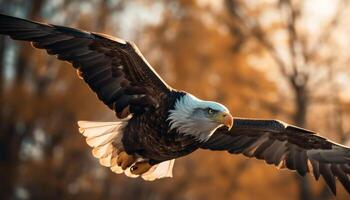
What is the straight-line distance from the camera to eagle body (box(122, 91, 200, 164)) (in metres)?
6.39

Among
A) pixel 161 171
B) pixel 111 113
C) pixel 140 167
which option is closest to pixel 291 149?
pixel 161 171

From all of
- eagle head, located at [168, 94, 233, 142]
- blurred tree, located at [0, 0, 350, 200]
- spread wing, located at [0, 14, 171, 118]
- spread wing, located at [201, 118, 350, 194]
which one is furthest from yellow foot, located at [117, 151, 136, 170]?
blurred tree, located at [0, 0, 350, 200]

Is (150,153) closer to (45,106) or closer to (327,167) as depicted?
(327,167)

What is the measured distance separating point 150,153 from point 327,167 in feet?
5.96

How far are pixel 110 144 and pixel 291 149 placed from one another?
1.68 metres

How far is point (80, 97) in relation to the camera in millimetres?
15406

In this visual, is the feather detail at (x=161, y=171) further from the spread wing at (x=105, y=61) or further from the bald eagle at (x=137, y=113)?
the spread wing at (x=105, y=61)

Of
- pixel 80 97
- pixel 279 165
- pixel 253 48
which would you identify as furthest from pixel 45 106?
pixel 279 165

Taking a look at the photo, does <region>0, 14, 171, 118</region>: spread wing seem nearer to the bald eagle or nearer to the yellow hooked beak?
the bald eagle

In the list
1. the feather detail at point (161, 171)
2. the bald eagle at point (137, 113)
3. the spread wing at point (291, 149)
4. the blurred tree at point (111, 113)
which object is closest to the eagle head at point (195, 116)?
the bald eagle at point (137, 113)

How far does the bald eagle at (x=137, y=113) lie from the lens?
6277mm

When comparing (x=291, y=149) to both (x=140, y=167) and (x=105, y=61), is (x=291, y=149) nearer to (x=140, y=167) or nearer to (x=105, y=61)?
(x=140, y=167)

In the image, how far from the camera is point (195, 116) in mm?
6340

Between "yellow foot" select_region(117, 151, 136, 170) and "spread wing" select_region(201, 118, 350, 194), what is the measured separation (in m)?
0.83
